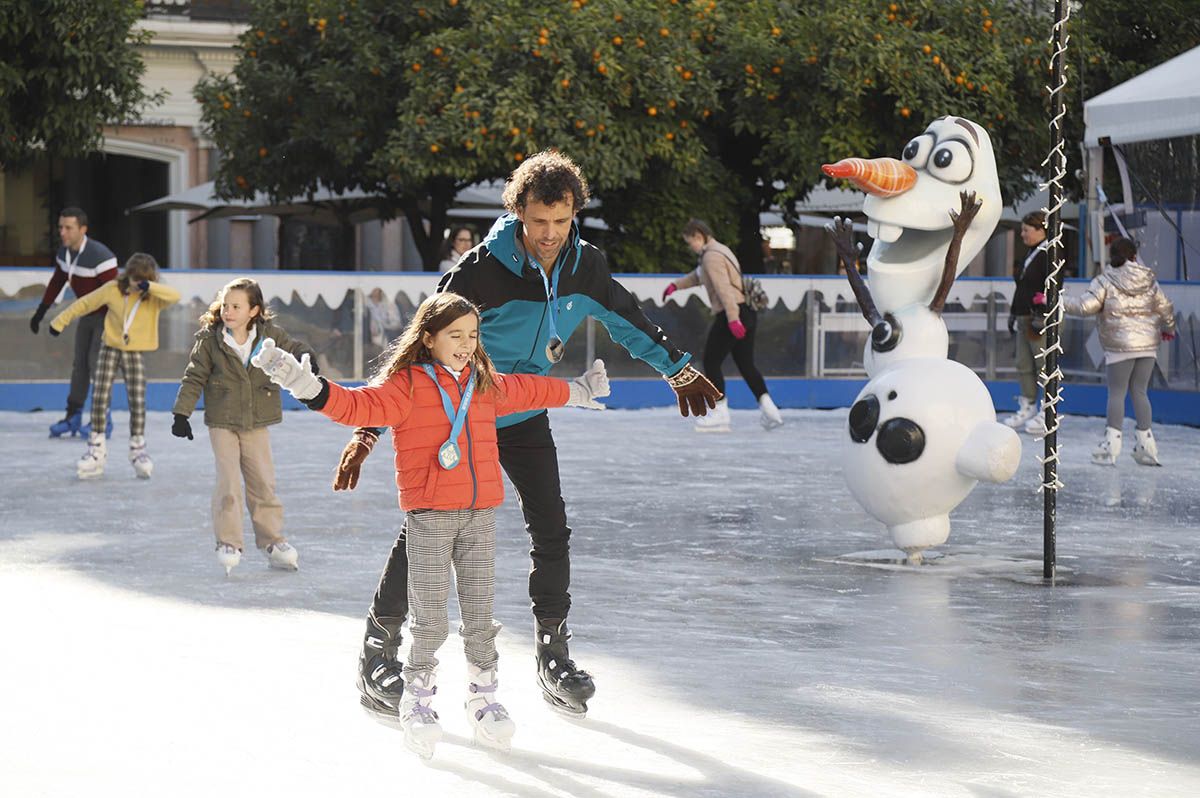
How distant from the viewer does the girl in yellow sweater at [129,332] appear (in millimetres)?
10789

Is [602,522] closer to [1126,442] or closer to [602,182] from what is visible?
[1126,442]

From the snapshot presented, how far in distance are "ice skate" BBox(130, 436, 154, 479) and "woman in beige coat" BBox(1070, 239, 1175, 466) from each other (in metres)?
5.69

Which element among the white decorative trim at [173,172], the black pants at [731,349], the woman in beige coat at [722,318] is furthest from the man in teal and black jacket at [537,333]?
the white decorative trim at [173,172]

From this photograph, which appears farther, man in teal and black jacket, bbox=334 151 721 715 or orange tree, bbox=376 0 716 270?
orange tree, bbox=376 0 716 270

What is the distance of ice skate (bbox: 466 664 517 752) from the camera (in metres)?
4.59

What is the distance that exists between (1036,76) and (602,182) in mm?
4885

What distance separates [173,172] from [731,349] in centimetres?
1719

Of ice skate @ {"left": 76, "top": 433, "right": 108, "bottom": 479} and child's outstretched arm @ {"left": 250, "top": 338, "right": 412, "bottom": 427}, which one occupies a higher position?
child's outstretched arm @ {"left": 250, "top": 338, "right": 412, "bottom": 427}

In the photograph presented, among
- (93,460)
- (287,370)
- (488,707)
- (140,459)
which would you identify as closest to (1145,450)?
(140,459)

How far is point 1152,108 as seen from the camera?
51.0 ft

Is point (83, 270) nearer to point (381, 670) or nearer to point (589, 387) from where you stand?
point (381, 670)

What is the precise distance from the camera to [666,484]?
10.7m

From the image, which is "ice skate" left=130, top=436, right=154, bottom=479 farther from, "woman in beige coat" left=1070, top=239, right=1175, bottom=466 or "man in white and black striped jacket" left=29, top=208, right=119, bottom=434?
"woman in beige coat" left=1070, top=239, right=1175, bottom=466

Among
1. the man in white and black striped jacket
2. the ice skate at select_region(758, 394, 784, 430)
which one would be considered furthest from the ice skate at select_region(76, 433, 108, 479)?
the ice skate at select_region(758, 394, 784, 430)
